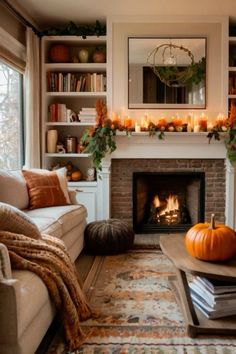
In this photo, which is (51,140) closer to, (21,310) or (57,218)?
(57,218)

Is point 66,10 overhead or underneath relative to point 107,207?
overhead

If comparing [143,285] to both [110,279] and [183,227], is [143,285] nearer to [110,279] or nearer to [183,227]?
[110,279]

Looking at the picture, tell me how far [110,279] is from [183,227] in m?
2.10

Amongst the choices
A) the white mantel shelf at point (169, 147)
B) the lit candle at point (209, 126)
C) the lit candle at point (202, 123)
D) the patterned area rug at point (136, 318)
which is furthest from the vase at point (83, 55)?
the patterned area rug at point (136, 318)

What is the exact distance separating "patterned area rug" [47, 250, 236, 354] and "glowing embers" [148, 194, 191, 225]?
1597 millimetres

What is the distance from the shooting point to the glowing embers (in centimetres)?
A: 516

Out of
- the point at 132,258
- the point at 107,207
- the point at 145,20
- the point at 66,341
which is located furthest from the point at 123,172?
the point at 66,341

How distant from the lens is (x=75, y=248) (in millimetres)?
3645

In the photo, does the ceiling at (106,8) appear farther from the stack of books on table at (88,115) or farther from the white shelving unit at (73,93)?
the stack of books on table at (88,115)

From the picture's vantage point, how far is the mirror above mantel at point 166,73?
15.7ft

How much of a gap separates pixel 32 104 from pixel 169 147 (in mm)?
1730

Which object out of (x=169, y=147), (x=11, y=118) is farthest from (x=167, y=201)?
(x=11, y=118)

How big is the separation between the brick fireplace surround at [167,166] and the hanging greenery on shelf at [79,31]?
1350 millimetres

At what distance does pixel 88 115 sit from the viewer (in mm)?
4988
